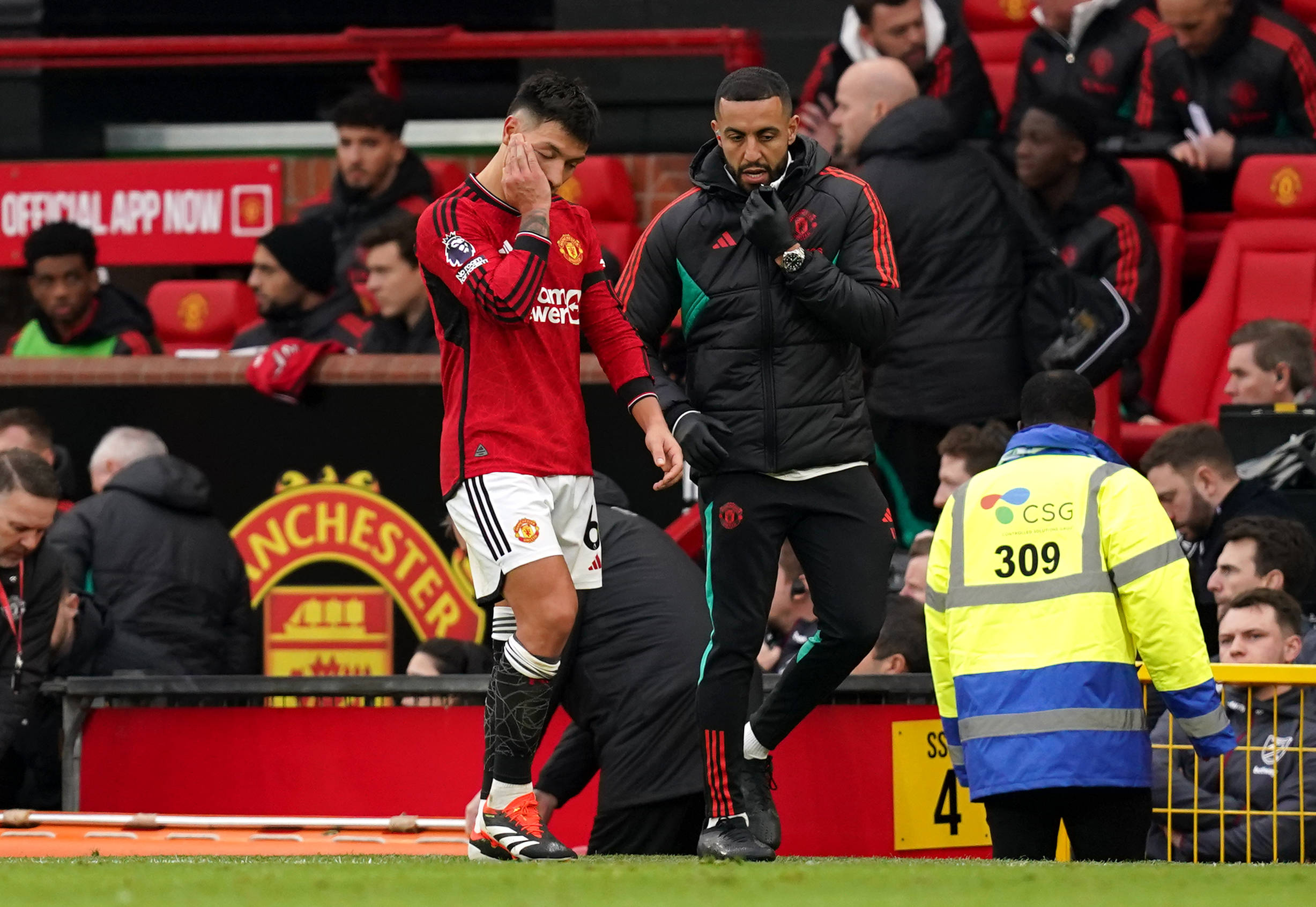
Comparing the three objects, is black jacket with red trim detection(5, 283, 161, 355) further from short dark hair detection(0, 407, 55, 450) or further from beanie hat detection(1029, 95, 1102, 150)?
beanie hat detection(1029, 95, 1102, 150)

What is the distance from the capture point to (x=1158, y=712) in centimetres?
590

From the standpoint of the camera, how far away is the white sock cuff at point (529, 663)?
487cm

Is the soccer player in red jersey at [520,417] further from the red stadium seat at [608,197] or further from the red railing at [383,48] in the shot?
the red stadium seat at [608,197]

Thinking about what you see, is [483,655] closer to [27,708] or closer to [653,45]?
[27,708]

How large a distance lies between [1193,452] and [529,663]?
2.88 metres

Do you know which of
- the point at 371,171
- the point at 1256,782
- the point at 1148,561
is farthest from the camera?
the point at 371,171

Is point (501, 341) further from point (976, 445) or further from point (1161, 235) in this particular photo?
point (1161, 235)

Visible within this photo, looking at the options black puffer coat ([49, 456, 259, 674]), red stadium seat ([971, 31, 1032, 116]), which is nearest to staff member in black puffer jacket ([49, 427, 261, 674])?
black puffer coat ([49, 456, 259, 674])

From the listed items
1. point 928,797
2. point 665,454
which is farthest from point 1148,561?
point 928,797

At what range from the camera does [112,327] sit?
970cm

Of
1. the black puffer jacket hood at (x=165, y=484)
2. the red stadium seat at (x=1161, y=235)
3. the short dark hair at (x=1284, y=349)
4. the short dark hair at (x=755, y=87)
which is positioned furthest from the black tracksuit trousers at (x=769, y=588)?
the red stadium seat at (x=1161, y=235)

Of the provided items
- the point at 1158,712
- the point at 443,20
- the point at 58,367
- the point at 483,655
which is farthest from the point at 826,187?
the point at 443,20

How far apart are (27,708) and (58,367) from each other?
212 centimetres

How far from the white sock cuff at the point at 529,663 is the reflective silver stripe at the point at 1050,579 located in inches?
41.4
